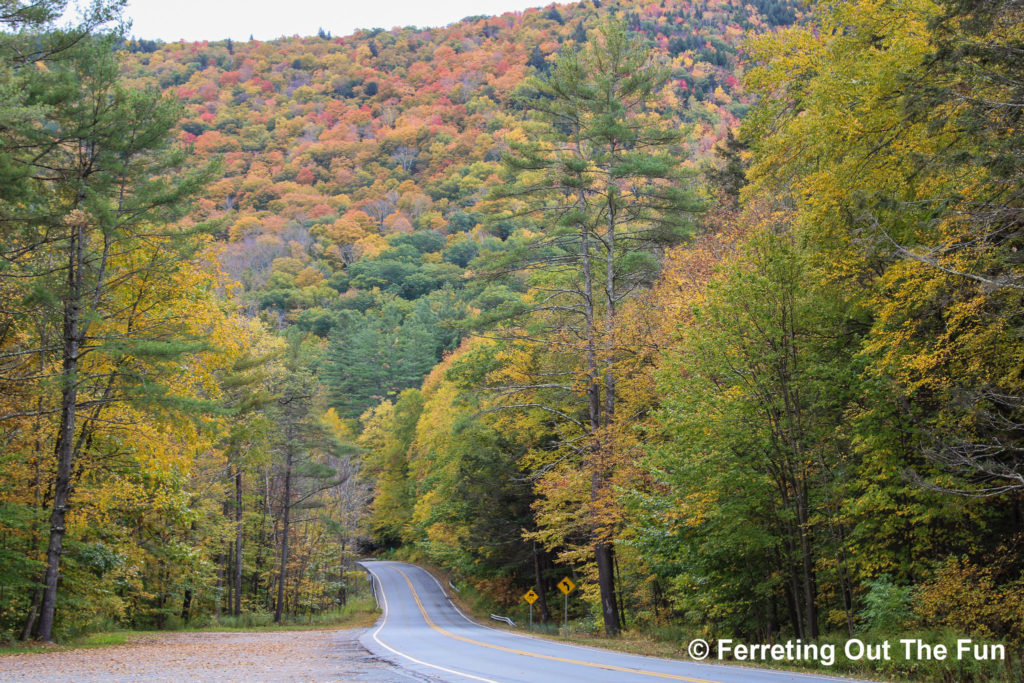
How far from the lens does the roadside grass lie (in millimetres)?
16672

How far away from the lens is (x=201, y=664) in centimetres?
1409

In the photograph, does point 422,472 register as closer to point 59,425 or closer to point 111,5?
point 59,425

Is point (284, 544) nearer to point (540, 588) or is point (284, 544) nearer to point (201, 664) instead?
point (540, 588)

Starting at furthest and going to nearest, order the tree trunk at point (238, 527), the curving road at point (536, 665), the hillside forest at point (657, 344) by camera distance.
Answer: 1. the tree trunk at point (238, 527)
2. the hillside forest at point (657, 344)
3. the curving road at point (536, 665)

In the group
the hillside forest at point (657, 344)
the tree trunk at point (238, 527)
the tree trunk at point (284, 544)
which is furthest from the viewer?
the tree trunk at point (284, 544)

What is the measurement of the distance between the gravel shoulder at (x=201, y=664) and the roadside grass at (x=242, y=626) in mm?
660

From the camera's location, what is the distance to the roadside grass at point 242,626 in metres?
16.7

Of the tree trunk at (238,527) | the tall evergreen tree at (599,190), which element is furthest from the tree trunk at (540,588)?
the tree trunk at (238,527)

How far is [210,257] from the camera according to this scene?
20.5 meters

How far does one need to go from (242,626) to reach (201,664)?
20.8 metres

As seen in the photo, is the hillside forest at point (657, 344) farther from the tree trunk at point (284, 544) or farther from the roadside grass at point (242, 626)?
the tree trunk at point (284, 544)

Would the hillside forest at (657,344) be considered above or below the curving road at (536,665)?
above

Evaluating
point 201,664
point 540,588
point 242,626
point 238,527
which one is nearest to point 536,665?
point 201,664

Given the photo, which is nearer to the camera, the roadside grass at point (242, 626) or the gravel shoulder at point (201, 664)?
the gravel shoulder at point (201, 664)
